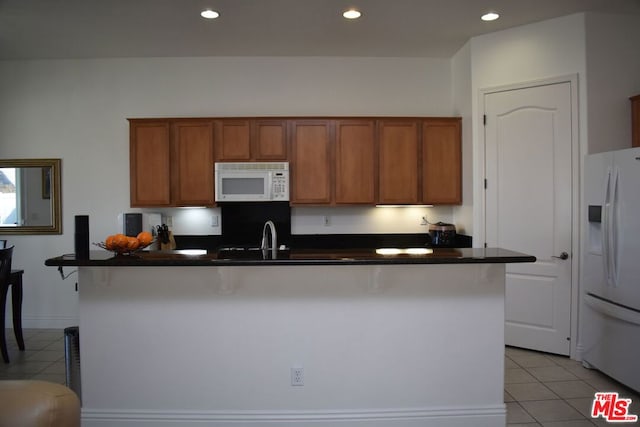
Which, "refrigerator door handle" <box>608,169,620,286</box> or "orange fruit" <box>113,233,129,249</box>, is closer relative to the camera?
"orange fruit" <box>113,233,129,249</box>

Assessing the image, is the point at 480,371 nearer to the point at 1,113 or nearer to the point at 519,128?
the point at 519,128

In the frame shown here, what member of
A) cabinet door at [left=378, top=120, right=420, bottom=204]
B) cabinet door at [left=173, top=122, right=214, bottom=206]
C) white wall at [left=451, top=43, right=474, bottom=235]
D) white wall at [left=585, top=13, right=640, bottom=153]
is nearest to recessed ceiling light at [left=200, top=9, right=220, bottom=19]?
cabinet door at [left=173, top=122, right=214, bottom=206]

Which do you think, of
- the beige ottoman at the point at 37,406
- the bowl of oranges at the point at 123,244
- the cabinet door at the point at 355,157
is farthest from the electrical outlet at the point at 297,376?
the cabinet door at the point at 355,157

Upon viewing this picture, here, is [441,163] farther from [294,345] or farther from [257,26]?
[294,345]

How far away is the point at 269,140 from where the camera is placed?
4.29 metres

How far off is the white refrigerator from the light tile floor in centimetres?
14

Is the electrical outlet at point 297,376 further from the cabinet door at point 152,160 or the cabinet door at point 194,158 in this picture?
the cabinet door at point 152,160

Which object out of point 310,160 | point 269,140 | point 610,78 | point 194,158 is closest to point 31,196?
point 194,158

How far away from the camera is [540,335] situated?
12.3ft

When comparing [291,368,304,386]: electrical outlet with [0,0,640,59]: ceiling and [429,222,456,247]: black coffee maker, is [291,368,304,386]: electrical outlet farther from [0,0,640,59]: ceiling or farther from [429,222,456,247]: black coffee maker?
[0,0,640,59]: ceiling

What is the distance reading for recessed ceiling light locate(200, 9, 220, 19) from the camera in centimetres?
345

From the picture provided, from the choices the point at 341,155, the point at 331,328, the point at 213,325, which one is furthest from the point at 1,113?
the point at 331,328

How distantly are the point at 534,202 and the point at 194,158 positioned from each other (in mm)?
3239

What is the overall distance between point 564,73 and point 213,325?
11.3ft
